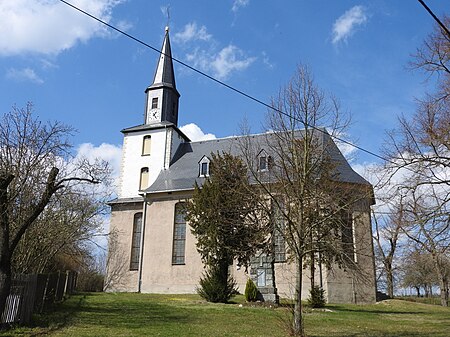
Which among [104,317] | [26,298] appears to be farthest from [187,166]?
[26,298]

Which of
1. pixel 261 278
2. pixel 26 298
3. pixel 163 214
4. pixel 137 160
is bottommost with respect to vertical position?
pixel 26 298

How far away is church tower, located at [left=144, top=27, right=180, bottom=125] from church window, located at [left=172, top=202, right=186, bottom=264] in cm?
864

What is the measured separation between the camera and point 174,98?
3769 cm

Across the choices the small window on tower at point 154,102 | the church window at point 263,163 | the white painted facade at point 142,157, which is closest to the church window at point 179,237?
the white painted facade at point 142,157

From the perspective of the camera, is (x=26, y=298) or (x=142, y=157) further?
(x=142, y=157)

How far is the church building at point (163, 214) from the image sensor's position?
27.8 meters

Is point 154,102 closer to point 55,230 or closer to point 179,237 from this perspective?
point 179,237

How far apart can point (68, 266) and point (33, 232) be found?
17312 mm

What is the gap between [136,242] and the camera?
33.5m

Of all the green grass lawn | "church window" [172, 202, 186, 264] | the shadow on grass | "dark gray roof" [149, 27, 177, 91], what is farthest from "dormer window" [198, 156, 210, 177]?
the green grass lawn

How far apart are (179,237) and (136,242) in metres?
3.94

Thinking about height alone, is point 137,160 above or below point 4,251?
above

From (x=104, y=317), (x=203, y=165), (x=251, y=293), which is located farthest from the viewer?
(x=203, y=165)

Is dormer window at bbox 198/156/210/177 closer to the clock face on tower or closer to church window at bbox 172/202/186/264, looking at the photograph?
church window at bbox 172/202/186/264
